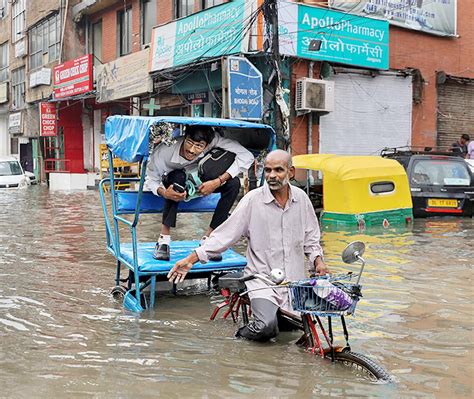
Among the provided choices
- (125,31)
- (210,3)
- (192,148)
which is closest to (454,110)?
(210,3)

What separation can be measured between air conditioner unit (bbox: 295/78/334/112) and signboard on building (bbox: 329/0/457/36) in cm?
243

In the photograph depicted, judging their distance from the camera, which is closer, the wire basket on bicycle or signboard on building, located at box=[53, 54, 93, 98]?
the wire basket on bicycle

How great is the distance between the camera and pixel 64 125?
29.2m

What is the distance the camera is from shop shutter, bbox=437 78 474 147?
21234 mm

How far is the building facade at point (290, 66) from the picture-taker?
54.1 ft

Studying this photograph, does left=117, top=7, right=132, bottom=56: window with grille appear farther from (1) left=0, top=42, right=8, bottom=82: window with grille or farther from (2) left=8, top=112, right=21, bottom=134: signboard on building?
(1) left=0, top=42, right=8, bottom=82: window with grille

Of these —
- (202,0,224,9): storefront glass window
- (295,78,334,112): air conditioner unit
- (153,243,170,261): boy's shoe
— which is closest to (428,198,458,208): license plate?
(295,78,334,112): air conditioner unit

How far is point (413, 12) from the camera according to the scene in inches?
794

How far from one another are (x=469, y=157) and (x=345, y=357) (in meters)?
15.1

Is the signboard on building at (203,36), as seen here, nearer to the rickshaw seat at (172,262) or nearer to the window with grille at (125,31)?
the window with grille at (125,31)

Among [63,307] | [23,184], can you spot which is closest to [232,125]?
[63,307]

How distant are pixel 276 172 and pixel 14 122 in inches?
1270

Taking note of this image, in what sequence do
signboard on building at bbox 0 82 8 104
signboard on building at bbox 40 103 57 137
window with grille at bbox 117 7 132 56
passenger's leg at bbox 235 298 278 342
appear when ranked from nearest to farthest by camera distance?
1. passenger's leg at bbox 235 298 278 342
2. window with grille at bbox 117 7 132 56
3. signboard on building at bbox 40 103 57 137
4. signboard on building at bbox 0 82 8 104

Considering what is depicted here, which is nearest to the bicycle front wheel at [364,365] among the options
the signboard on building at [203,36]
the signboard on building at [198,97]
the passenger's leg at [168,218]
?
the passenger's leg at [168,218]
